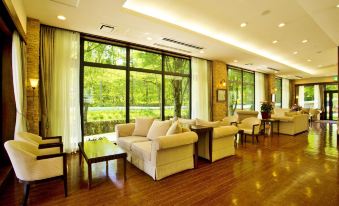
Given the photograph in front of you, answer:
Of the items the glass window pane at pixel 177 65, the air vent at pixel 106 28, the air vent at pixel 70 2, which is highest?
the air vent at pixel 106 28

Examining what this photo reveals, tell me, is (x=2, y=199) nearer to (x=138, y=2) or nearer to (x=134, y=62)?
(x=138, y=2)

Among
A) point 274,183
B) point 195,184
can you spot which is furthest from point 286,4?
point 195,184

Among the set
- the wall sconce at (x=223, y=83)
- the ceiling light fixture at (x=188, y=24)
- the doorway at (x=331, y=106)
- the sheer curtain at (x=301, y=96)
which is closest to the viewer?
the ceiling light fixture at (x=188, y=24)

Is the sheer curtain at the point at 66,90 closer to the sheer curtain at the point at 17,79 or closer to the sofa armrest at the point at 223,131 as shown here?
the sheer curtain at the point at 17,79

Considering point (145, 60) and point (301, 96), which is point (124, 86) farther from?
point (301, 96)

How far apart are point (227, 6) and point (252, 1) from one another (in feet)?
1.64

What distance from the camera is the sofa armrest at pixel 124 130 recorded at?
4.46 meters

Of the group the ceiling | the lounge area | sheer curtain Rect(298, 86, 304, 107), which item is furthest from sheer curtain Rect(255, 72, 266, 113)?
sheer curtain Rect(298, 86, 304, 107)

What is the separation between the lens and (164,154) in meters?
3.14

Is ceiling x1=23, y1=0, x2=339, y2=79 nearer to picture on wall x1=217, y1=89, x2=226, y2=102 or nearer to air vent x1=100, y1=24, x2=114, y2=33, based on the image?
air vent x1=100, y1=24, x2=114, y2=33

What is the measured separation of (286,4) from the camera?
3.79 m

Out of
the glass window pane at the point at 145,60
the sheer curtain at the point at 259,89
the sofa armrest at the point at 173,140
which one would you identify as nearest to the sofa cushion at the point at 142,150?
the sofa armrest at the point at 173,140

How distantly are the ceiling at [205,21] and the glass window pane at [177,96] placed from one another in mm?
1210

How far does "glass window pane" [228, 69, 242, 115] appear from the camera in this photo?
9.52 meters
